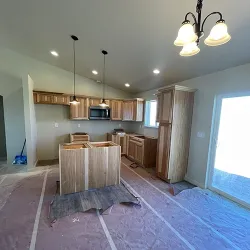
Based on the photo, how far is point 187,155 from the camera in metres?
3.58

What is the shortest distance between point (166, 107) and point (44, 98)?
12.3 ft

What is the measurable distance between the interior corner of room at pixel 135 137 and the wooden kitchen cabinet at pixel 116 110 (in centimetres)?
95

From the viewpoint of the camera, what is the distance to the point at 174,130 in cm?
331

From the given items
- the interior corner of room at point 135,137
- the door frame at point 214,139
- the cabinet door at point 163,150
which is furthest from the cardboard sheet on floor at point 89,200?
the door frame at point 214,139

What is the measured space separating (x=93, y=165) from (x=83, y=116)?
2488 millimetres

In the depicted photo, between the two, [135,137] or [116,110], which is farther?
[116,110]

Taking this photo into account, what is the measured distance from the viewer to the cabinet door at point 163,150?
3.38 m

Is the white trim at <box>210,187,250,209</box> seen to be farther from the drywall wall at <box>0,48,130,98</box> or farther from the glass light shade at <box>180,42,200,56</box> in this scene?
the drywall wall at <box>0,48,130,98</box>

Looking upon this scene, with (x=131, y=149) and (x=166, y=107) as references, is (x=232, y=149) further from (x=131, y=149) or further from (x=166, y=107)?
(x=131, y=149)

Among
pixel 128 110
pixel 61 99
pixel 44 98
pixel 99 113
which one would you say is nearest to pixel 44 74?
pixel 44 98

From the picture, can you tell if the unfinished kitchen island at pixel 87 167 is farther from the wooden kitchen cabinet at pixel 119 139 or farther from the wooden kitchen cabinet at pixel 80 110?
the wooden kitchen cabinet at pixel 119 139

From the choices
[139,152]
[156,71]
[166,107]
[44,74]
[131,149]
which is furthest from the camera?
[131,149]

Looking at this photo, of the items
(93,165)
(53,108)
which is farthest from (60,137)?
(93,165)

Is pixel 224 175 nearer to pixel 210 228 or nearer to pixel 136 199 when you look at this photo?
pixel 210 228
